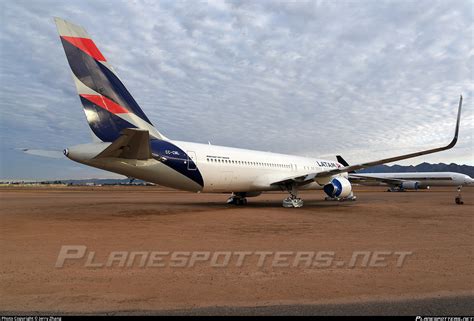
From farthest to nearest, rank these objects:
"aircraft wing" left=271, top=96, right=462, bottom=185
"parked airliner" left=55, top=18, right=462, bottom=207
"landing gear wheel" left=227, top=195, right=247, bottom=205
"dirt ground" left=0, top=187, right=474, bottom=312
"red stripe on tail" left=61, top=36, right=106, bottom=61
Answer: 1. "landing gear wheel" left=227, top=195, right=247, bottom=205
2. "aircraft wing" left=271, top=96, right=462, bottom=185
3. "red stripe on tail" left=61, top=36, right=106, bottom=61
4. "parked airliner" left=55, top=18, right=462, bottom=207
5. "dirt ground" left=0, top=187, right=474, bottom=312

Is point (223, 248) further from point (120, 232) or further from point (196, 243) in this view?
point (120, 232)

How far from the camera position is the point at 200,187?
55.4 ft

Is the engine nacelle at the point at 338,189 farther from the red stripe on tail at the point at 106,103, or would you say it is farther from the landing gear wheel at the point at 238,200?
the red stripe on tail at the point at 106,103

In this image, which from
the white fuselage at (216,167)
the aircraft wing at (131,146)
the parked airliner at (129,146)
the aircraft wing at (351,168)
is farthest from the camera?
the aircraft wing at (351,168)

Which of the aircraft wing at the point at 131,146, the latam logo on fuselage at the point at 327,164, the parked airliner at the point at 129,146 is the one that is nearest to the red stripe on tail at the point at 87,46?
the parked airliner at the point at 129,146

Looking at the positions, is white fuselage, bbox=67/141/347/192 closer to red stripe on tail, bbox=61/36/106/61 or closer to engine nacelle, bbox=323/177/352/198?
engine nacelle, bbox=323/177/352/198

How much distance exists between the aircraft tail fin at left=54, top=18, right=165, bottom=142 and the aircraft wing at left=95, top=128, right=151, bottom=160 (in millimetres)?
1265

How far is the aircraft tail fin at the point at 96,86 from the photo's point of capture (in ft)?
44.0

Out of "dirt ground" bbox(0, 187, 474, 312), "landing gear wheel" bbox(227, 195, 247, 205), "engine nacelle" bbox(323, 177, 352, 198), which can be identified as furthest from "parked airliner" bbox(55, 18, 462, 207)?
"dirt ground" bbox(0, 187, 474, 312)

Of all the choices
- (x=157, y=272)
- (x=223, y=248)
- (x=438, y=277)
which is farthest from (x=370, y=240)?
(x=157, y=272)

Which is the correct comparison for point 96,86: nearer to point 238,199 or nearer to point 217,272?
point 217,272

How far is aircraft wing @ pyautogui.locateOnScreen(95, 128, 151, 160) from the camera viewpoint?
40.0ft

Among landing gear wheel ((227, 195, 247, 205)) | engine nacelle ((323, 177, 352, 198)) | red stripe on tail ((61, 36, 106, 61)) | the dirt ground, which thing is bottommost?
landing gear wheel ((227, 195, 247, 205))

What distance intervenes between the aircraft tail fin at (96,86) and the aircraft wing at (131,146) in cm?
127
